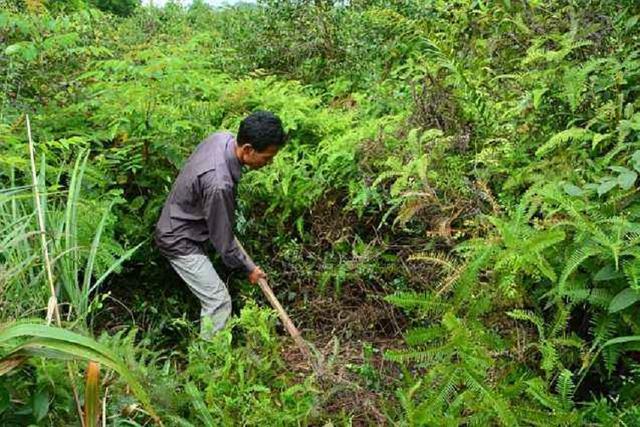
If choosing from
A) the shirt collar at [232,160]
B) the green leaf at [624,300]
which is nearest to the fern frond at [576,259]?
the green leaf at [624,300]

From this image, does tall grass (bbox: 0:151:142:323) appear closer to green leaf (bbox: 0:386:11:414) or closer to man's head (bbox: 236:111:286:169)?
green leaf (bbox: 0:386:11:414)

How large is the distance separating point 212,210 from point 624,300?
2269 mm

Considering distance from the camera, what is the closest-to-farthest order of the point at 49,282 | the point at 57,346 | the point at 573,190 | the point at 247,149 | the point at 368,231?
1. the point at 57,346
2. the point at 49,282
3. the point at 573,190
4. the point at 247,149
5. the point at 368,231

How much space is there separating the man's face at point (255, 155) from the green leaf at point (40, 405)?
6.45ft

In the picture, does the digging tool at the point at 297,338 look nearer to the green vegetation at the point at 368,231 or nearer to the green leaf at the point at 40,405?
the green vegetation at the point at 368,231

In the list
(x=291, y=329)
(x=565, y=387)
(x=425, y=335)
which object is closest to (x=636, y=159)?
(x=565, y=387)

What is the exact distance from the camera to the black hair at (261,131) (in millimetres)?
3787

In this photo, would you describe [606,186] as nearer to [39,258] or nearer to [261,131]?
[261,131]

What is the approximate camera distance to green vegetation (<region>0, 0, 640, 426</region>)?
273 cm

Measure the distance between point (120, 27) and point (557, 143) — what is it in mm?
8056

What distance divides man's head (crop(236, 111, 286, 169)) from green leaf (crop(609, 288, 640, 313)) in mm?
2042

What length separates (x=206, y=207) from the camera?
12.7 ft

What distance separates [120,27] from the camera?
9.92m

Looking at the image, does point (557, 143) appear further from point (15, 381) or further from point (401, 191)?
point (15, 381)
